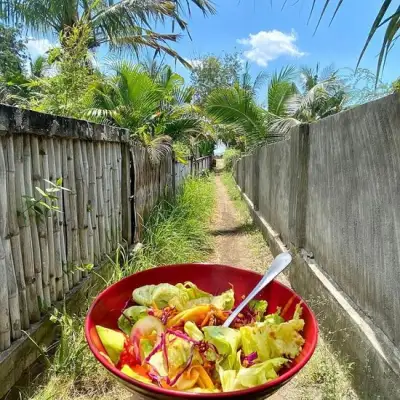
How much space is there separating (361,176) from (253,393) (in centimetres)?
187

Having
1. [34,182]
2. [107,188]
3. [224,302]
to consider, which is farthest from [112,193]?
[224,302]

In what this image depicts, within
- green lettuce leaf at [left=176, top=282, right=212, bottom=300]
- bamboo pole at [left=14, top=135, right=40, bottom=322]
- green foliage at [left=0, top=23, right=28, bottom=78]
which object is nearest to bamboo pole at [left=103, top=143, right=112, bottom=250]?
bamboo pole at [left=14, top=135, right=40, bottom=322]

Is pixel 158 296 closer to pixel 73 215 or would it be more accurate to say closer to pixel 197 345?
pixel 197 345

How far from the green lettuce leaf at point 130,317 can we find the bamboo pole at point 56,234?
4.62 feet

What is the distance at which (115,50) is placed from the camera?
10.9 meters

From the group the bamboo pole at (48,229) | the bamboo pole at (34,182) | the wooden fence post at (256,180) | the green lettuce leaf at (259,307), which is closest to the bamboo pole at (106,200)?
the bamboo pole at (48,229)

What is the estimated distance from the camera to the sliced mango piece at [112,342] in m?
1.09

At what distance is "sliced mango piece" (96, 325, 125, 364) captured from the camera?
42.9 inches

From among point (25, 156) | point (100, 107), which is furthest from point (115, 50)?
point (25, 156)

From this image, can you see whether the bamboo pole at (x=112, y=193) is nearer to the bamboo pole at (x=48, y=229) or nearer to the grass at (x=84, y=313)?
the grass at (x=84, y=313)

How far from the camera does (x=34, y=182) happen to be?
88.3 inches

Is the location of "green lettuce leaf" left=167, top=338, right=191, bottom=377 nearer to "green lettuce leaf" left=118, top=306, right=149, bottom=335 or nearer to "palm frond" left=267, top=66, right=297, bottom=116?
"green lettuce leaf" left=118, top=306, right=149, bottom=335

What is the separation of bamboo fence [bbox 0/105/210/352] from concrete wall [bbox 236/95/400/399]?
1959 mm

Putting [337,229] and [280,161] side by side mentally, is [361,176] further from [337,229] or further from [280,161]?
[280,161]
